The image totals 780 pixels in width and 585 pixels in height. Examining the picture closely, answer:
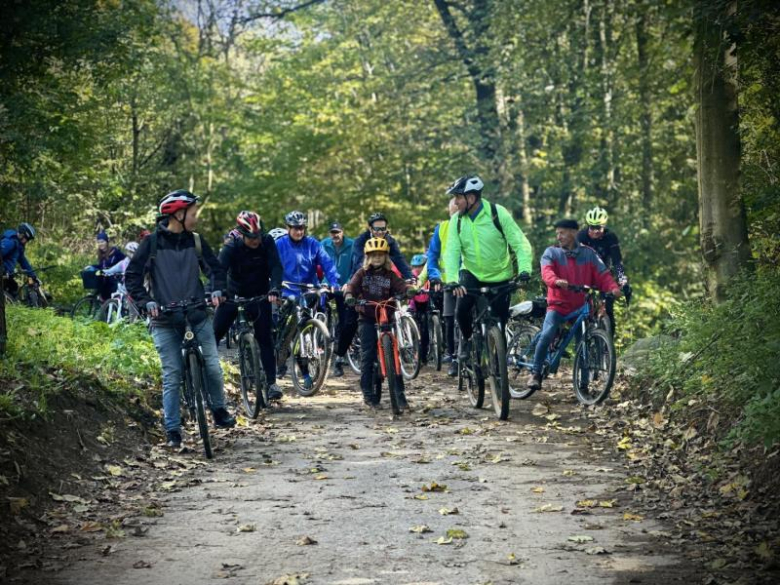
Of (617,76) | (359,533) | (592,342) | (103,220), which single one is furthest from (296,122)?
(359,533)

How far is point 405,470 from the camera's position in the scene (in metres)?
9.16

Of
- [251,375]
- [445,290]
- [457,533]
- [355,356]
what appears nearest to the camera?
[457,533]

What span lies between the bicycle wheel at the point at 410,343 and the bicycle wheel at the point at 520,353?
7.58 feet

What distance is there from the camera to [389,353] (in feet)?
40.5

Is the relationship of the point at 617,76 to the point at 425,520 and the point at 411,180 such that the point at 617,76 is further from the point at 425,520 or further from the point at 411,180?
the point at 425,520

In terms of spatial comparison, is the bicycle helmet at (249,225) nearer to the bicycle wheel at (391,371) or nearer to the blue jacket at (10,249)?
the bicycle wheel at (391,371)

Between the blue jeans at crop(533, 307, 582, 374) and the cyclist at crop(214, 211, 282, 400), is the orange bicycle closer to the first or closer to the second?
the cyclist at crop(214, 211, 282, 400)

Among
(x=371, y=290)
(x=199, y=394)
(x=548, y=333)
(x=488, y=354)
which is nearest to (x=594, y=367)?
(x=548, y=333)

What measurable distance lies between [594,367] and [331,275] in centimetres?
416

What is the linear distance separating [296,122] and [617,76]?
42.7 ft

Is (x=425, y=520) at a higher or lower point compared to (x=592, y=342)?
lower

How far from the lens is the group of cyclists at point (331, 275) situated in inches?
401

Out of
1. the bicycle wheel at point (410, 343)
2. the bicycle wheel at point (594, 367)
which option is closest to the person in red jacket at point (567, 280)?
the bicycle wheel at point (594, 367)

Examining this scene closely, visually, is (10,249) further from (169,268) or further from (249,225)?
(169,268)
